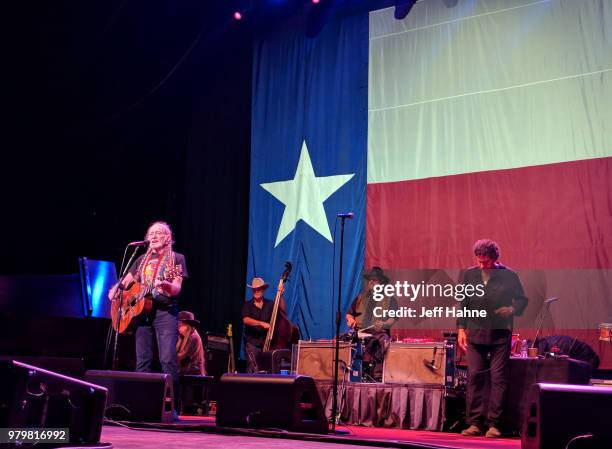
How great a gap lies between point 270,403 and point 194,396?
350cm

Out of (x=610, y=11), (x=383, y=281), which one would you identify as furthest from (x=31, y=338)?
(x=610, y=11)

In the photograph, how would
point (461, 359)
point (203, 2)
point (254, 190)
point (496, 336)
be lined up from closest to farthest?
1. point (496, 336)
2. point (461, 359)
3. point (203, 2)
4. point (254, 190)

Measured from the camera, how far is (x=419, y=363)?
802 centimetres

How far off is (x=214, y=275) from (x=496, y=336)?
605 centimetres

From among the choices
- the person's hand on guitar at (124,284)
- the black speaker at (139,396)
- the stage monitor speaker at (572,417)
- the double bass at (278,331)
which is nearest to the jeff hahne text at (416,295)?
the double bass at (278,331)

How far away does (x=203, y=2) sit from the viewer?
442 inches

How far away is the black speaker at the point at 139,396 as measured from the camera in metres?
6.28

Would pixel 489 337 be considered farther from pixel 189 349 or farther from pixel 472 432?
pixel 189 349

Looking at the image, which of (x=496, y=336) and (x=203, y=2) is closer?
(x=496, y=336)

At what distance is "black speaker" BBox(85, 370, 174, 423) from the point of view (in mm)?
6277

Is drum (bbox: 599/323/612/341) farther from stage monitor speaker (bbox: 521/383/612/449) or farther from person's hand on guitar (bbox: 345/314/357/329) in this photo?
stage monitor speaker (bbox: 521/383/612/449)

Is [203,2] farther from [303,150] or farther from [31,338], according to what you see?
[31,338]

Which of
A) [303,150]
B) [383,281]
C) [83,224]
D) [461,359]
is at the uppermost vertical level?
[303,150]

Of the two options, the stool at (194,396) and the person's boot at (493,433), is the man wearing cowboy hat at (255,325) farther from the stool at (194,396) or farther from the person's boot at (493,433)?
the person's boot at (493,433)
